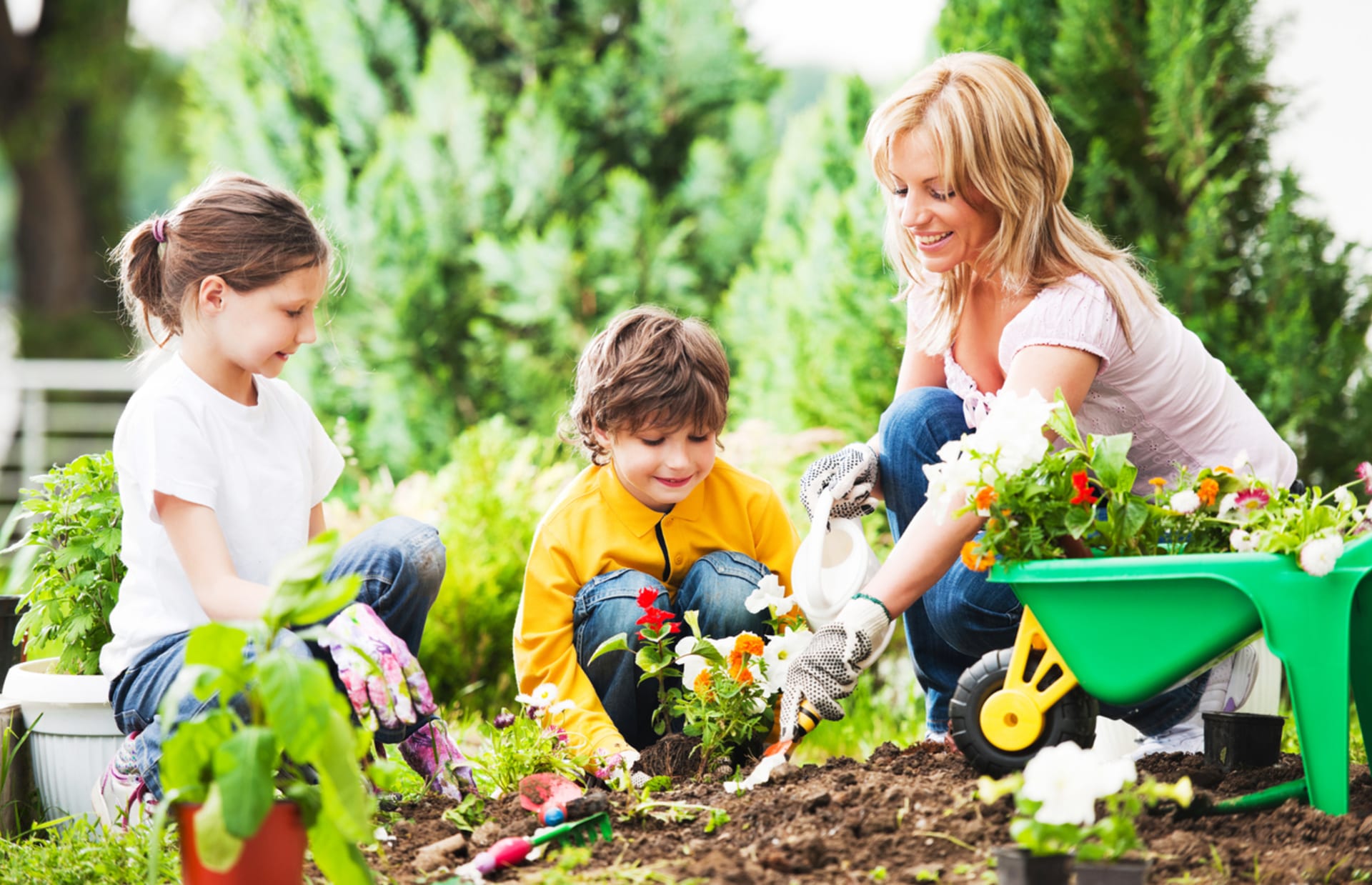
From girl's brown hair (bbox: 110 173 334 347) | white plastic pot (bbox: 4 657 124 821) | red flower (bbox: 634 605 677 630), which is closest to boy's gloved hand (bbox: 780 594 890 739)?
red flower (bbox: 634 605 677 630)

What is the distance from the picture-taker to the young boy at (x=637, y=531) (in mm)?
2352

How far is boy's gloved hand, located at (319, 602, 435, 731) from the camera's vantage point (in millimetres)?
1659

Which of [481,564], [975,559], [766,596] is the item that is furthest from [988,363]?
[481,564]

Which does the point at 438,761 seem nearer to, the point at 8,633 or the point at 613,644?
the point at 613,644

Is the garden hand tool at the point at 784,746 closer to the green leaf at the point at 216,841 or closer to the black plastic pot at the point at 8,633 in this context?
the green leaf at the point at 216,841

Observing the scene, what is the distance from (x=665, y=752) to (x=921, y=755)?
0.48 meters

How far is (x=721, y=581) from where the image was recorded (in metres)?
2.37

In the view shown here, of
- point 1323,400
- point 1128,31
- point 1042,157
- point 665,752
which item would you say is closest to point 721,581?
point 665,752

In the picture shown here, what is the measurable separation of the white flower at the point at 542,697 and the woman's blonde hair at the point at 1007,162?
3.84 feet

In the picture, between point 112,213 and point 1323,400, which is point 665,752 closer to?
point 1323,400

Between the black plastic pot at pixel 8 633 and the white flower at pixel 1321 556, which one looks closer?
the white flower at pixel 1321 556

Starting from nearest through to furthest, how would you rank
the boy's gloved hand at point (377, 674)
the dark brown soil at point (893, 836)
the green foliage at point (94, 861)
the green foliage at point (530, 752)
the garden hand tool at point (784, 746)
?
the dark brown soil at point (893, 836) → the boy's gloved hand at point (377, 674) → the green foliage at point (94, 861) → the garden hand tool at point (784, 746) → the green foliage at point (530, 752)

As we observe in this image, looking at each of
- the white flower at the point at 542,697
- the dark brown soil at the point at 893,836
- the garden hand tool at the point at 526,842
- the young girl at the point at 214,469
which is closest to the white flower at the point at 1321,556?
the dark brown soil at the point at 893,836

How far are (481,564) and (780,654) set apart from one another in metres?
1.66
